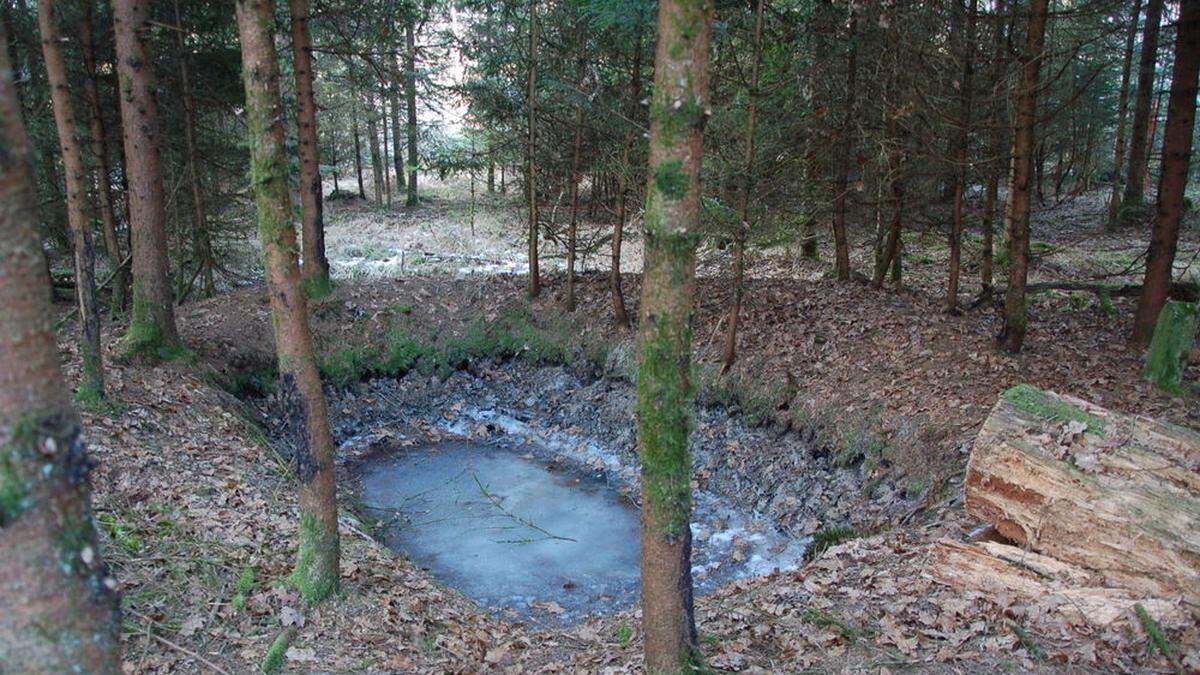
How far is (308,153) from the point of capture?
1398cm

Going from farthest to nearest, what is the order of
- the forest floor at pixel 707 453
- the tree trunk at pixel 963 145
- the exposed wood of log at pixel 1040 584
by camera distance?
the tree trunk at pixel 963 145 → the forest floor at pixel 707 453 → the exposed wood of log at pixel 1040 584

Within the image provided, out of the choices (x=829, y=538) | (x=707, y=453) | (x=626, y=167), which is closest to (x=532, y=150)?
(x=626, y=167)

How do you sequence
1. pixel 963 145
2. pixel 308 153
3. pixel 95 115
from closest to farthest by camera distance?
pixel 963 145
pixel 95 115
pixel 308 153

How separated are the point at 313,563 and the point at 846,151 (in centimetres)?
1108

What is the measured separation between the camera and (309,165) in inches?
558

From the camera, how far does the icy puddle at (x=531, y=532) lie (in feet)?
28.9

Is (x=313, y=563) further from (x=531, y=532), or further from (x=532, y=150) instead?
(x=532, y=150)

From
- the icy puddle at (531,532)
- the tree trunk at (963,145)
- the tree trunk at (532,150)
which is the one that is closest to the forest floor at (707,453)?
the tree trunk at (532,150)

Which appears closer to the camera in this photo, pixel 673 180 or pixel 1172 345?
pixel 673 180

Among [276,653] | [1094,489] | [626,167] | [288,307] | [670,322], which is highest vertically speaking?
[626,167]

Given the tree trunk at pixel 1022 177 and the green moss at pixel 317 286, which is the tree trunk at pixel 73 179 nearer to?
the green moss at pixel 317 286

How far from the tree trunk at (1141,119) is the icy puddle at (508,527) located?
14.7 metres

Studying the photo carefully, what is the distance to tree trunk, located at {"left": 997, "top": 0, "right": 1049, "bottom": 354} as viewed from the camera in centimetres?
936

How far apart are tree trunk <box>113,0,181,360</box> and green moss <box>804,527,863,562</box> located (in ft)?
31.6
